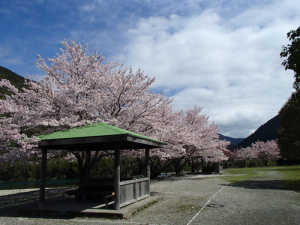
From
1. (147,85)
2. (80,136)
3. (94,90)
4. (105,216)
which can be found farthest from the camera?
(147,85)

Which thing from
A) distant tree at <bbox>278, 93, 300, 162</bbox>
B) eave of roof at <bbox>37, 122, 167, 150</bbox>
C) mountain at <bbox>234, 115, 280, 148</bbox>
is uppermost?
mountain at <bbox>234, 115, 280, 148</bbox>

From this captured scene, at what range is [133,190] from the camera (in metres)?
10.1

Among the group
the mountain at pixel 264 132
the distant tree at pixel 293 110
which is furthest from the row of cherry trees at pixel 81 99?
the mountain at pixel 264 132

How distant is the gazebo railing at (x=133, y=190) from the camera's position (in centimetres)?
914

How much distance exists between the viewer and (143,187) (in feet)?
36.5

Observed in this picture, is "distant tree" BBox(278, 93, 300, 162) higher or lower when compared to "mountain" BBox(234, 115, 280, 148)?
lower

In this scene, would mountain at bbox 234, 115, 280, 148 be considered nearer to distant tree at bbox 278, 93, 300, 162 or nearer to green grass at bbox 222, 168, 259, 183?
green grass at bbox 222, 168, 259, 183

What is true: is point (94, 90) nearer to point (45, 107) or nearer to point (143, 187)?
point (45, 107)

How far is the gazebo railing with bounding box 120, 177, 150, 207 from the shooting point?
9.14 metres

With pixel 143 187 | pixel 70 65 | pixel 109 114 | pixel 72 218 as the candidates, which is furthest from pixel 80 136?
pixel 70 65

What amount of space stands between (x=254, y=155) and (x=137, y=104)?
231ft

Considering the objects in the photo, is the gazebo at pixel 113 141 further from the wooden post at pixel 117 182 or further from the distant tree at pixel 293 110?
the distant tree at pixel 293 110

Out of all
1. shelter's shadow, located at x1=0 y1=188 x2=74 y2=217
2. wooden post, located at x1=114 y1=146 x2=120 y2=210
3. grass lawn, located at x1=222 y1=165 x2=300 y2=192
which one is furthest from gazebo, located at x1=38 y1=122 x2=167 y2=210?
grass lawn, located at x1=222 y1=165 x2=300 y2=192

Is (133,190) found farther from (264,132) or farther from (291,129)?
(264,132)
